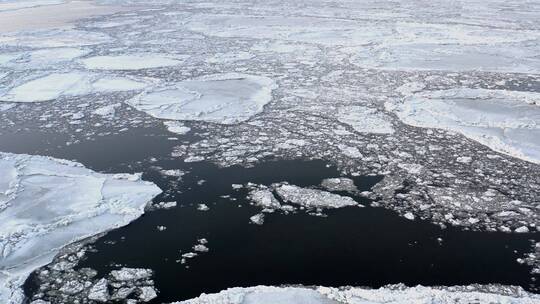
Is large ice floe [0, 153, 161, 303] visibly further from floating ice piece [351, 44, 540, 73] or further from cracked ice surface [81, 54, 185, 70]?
floating ice piece [351, 44, 540, 73]

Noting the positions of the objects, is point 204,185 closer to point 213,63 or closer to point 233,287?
point 233,287

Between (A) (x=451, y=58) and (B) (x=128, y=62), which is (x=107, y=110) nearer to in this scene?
(B) (x=128, y=62)

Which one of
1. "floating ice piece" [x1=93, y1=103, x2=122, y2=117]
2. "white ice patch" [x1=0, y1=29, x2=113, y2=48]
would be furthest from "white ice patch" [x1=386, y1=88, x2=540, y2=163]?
"white ice patch" [x1=0, y1=29, x2=113, y2=48]

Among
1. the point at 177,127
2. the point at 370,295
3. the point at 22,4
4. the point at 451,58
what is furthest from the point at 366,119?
the point at 22,4

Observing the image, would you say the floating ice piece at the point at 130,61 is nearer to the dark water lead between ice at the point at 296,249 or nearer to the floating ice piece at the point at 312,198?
the dark water lead between ice at the point at 296,249

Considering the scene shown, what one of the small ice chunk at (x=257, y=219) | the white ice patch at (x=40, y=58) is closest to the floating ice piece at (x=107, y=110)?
the white ice patch at (x=40, y=58)

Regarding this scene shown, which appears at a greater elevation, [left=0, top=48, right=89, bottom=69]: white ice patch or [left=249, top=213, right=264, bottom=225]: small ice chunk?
[left=0, top=48, right=89, bottom=69]: white ice patch
